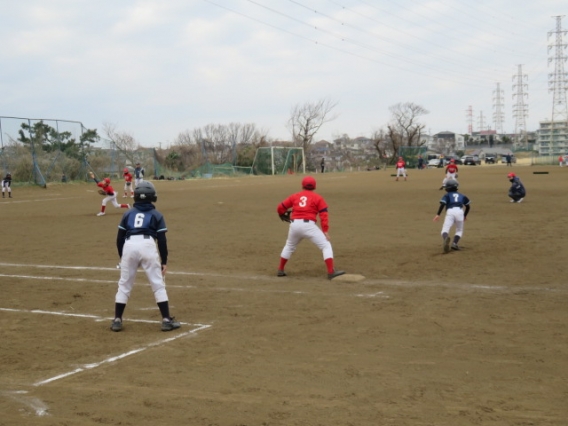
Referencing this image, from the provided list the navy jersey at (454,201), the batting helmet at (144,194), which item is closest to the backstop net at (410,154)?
the navy jersey at (454,201)

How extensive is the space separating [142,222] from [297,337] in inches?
93.4

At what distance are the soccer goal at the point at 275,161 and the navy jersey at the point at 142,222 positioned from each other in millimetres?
64252

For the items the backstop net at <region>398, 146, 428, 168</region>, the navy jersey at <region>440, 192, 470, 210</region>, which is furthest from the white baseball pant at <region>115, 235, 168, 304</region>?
the backstop net at <region>398, 146, 428, 168</region>

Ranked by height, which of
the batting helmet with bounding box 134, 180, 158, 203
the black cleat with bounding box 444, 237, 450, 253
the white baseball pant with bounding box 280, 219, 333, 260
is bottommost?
the black cleat with bounding box 444, 237, 450, 253

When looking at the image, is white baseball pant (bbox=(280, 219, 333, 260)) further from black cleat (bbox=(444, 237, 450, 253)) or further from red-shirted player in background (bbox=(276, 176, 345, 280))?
black cleat (bbox=(444, 237, 450, 253))

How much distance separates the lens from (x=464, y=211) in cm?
1515

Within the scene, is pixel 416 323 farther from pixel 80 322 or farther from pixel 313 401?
pixel 80 322

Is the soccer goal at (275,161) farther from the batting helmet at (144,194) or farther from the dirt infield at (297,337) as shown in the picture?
the batting helmet at (144,194)

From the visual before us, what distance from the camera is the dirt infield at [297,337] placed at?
5.36 m

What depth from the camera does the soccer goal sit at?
73312 mm

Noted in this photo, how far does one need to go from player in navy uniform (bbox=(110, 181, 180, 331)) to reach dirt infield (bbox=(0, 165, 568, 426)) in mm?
311

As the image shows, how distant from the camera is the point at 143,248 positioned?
→ 26.4ft

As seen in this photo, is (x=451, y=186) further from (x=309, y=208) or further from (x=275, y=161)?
(x=275, y=161)

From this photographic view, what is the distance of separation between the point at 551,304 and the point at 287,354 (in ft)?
14.2
